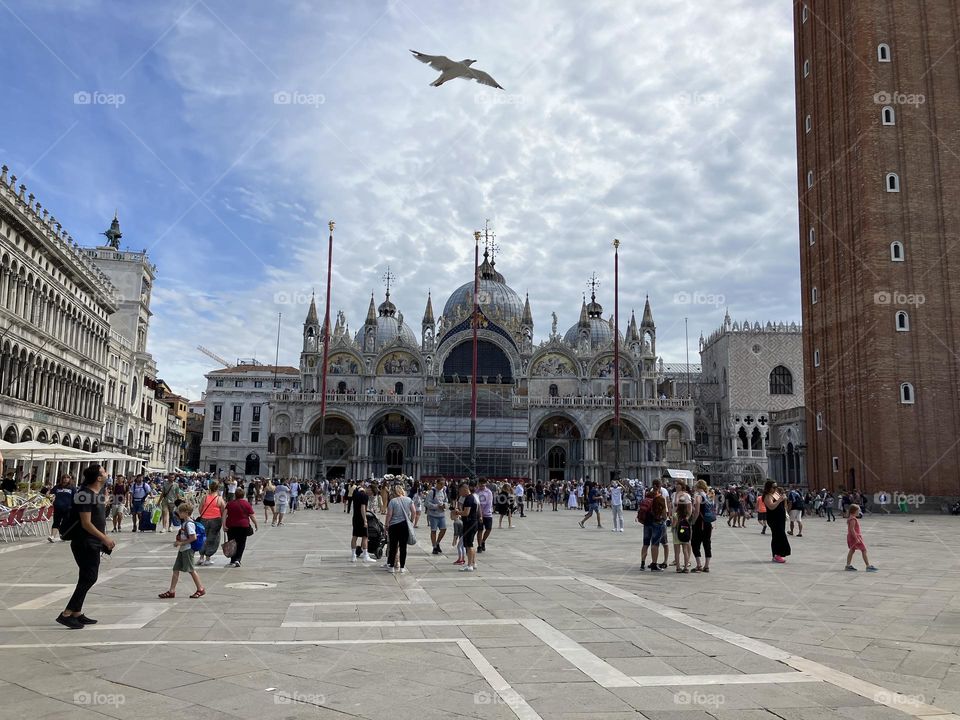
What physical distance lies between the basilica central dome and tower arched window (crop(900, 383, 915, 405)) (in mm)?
32854

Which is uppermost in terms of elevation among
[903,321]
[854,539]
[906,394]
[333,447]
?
[903,321]

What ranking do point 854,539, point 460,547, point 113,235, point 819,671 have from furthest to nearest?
point 113,235 < point 460,547 < point 854,539 < point 819,671

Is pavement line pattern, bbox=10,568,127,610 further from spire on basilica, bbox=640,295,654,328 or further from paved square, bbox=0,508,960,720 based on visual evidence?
spire on basilica, bbox=640,295,654,328

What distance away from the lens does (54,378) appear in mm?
33625

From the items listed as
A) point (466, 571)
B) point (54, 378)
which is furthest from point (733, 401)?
point (466, 571)

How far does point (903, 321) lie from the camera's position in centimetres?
3200

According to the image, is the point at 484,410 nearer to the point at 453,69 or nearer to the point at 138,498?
the point at 138,498

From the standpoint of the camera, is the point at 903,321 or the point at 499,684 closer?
the point at 499,684

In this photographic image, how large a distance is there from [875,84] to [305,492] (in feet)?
107

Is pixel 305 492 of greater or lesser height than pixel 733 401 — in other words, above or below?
below

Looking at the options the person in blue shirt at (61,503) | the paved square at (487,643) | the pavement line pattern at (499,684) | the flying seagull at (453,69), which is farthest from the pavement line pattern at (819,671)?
the flying seagull at (453,69)

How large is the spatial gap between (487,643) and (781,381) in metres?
59.4

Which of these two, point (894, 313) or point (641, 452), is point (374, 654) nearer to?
point (894, 313)

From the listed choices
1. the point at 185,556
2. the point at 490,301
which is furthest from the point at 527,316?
the point at 185,556
